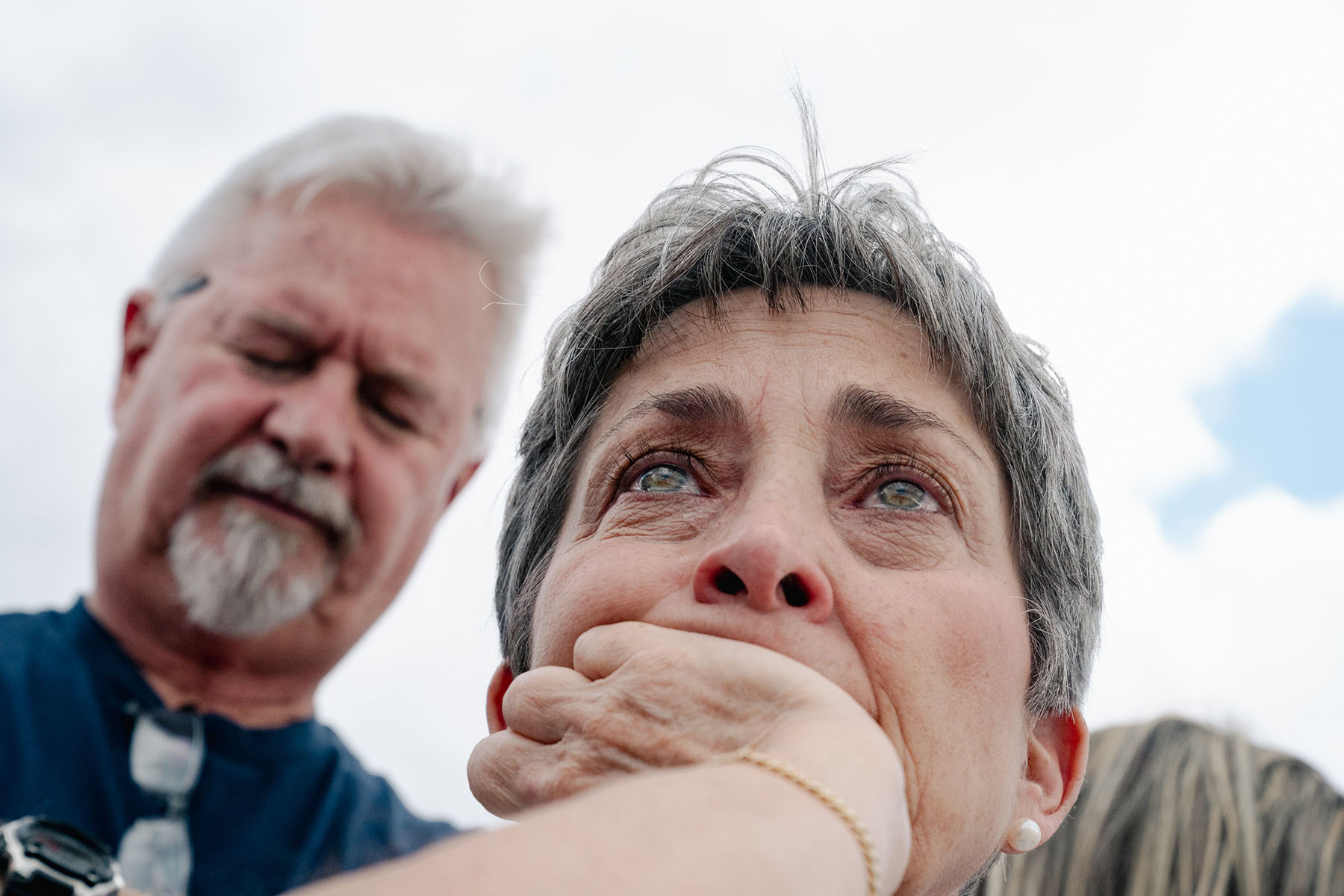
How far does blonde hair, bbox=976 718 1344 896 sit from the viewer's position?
270cm

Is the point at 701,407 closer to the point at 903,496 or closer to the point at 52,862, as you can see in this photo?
the point at 903,496

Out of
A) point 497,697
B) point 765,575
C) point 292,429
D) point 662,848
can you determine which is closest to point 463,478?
point 292,429

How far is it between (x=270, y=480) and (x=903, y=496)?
2412 millimetres

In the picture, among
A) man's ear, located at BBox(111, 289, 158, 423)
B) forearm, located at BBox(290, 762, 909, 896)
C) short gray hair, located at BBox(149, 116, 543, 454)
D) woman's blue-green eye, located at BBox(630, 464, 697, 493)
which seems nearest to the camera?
forearm, located at BBox(290, 762, 909, 896)

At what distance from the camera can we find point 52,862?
8.05 ft

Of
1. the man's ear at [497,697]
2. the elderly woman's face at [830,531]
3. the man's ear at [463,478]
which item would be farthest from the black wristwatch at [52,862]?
the man's ear at [463,478]

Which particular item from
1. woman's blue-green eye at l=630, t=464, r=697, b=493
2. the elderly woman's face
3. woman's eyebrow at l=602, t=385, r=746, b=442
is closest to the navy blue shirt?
the elderly woman's face

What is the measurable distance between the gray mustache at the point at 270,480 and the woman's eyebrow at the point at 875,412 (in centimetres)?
228

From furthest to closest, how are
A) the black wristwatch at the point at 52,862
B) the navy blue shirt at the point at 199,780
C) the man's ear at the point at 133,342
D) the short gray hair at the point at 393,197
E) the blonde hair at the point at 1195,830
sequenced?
the short gray hair at the point at 393,197, the man's ear at the point at 133,342, the navy blue shirt at the point at 199,780, the blonde hair at the point at 1195,830, the black wristwatch at the point at 52,862

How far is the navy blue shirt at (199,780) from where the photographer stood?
10.4ft

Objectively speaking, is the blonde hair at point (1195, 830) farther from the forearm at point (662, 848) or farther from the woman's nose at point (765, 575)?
the forearm at point (662, 848)

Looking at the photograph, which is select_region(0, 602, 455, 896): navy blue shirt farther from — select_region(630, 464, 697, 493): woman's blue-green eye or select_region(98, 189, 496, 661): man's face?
select_region(630, 464, 697, 493): woman's blue-green eye

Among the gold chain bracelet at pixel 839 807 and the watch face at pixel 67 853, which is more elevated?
the gold chain bracelet at pixel 839 807

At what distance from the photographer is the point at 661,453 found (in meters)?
2.22
